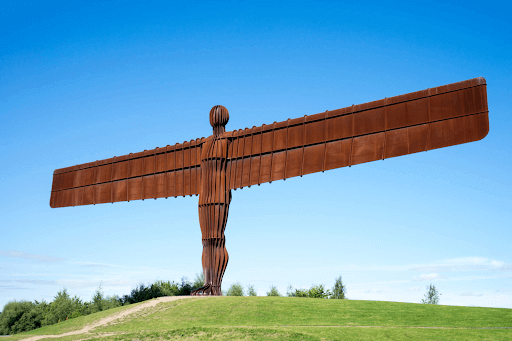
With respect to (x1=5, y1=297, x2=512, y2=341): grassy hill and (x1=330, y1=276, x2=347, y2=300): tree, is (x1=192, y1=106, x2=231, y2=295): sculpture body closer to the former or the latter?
(x1=5, y1=297, x2=512, y2=341): grassy hill

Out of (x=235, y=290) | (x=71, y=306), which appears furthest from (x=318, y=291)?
(x=71, y=306)

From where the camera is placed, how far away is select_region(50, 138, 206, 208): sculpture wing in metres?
23.6

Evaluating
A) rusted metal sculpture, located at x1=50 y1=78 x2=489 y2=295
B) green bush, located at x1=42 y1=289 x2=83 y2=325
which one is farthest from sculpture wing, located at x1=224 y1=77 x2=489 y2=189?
green bush, located at x1=42 y1=289 x2=83 y2=325

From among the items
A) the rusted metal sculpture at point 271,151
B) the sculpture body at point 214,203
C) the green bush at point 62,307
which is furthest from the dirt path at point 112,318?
the green bush at point 62,307

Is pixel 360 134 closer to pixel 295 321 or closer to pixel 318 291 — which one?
pixel 295 321

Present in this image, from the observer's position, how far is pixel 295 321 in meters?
16.8

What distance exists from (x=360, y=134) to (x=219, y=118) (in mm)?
7132

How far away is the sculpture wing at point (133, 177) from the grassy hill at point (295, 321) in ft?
20.6

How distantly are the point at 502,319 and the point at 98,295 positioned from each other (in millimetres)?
31432

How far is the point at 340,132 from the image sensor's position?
1956 centimetres

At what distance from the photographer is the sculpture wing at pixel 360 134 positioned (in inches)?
677

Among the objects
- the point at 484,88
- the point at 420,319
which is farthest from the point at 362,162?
the point at 420,319

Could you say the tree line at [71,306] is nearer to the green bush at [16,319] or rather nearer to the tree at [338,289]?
the green bush at [16,319]

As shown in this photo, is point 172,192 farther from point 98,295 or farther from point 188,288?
point 98,295
